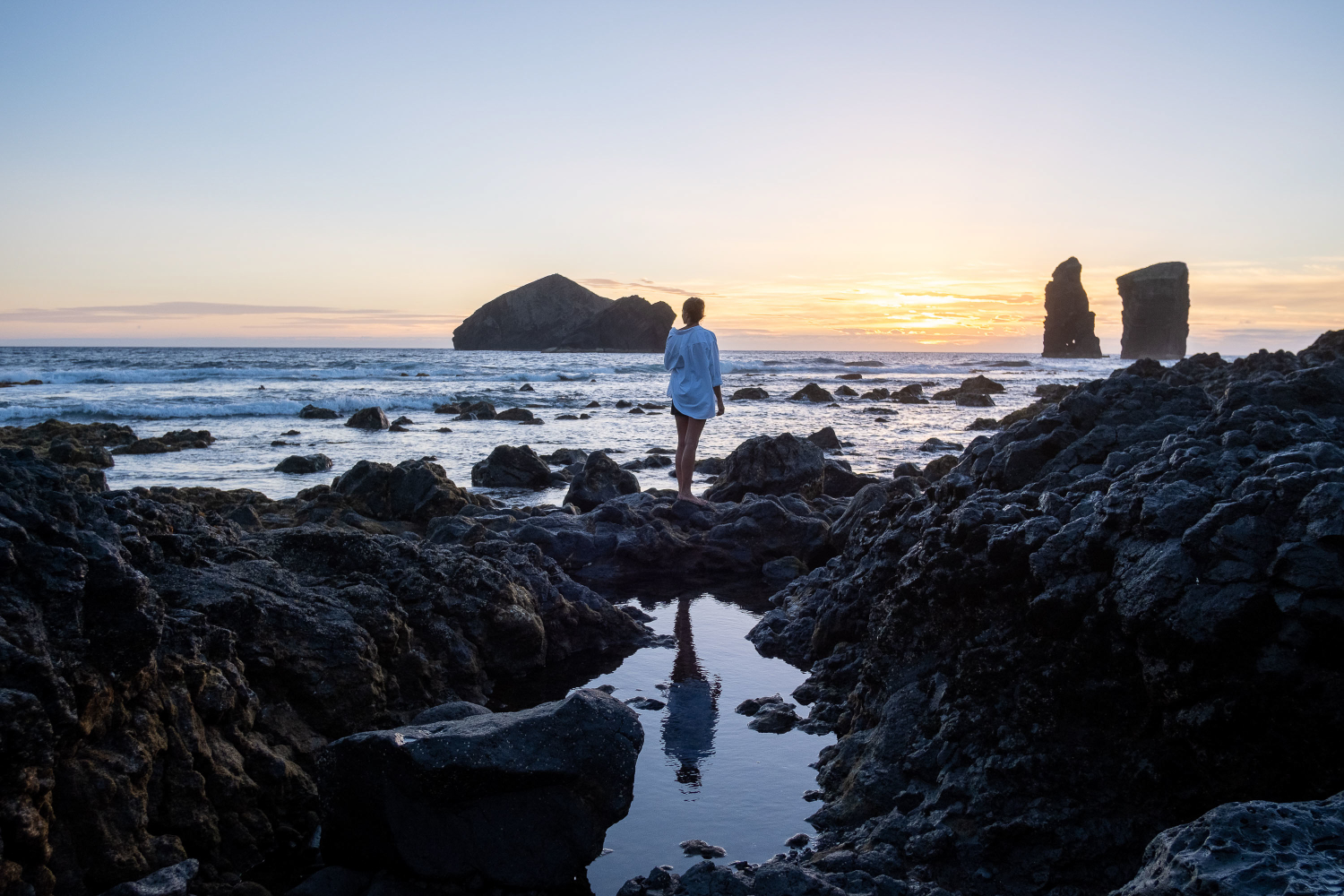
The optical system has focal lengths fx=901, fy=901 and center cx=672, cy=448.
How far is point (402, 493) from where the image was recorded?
895cm

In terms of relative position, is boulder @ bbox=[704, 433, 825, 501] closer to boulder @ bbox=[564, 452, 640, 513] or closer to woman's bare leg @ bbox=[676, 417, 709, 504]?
boulder @ bbox=[564, 452, 640, 513]

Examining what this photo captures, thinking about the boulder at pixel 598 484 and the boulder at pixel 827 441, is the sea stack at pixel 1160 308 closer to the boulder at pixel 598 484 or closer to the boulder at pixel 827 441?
the boulder at pixel 827 441

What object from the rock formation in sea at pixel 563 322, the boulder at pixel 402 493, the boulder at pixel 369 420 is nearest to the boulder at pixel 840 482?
the boulder at pixel 402 493

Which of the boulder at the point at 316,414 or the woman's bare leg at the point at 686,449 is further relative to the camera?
the boulder at the point at 316,414

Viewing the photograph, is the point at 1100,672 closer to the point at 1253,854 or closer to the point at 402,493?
the point at 1253,854

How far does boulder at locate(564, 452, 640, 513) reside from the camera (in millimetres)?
9820

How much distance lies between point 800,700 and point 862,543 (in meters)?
1.73

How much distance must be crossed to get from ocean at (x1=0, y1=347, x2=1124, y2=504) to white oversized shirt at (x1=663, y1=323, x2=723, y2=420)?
2832 mm

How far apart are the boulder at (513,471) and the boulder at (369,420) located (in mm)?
9935

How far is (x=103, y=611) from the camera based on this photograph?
281 centimetres

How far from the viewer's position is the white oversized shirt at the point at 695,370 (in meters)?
8.69

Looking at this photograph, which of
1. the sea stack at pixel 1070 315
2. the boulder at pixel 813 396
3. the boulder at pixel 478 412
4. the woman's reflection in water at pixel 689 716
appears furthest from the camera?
the sea stack at pixel 1070 315

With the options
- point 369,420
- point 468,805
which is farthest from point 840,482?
point 369,420

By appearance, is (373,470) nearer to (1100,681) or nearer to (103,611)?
(103,611)
